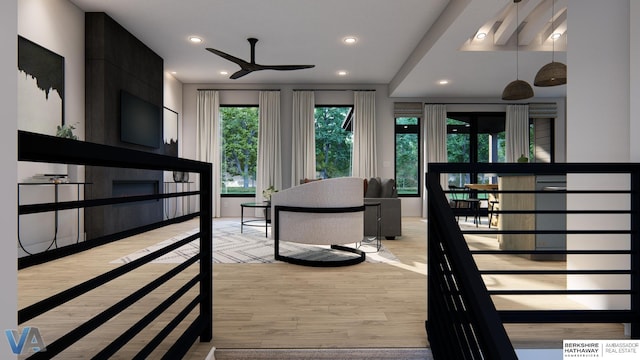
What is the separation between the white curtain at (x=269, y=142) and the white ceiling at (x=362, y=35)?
562 mm

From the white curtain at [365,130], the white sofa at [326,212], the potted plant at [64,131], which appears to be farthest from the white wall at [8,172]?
the white curtain at [365,130]

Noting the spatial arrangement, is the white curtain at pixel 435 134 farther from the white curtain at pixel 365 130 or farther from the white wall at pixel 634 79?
the white wall at pixel 634 79

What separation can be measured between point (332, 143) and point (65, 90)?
467 cm

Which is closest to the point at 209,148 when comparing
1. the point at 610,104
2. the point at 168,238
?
the point at 168,238

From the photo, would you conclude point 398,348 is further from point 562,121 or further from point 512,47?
point 562,121

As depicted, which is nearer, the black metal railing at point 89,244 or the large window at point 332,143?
the black metal railing at point 89,244

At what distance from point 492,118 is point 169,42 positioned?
6518 millimetres

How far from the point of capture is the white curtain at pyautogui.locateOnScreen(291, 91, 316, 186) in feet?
23.0

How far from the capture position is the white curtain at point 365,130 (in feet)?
23.1

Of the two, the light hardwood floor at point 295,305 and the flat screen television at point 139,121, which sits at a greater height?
the flat screen television at point 139,121

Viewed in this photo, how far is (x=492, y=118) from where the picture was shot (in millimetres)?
7551

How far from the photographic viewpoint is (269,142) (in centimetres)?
700

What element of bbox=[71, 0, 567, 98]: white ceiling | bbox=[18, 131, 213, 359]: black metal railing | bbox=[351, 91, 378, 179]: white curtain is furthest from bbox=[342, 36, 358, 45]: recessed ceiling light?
bbox=[18, 131, 213, 359]: black metal railing

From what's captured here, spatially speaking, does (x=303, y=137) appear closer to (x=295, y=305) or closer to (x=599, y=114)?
(x=295, y=305)
